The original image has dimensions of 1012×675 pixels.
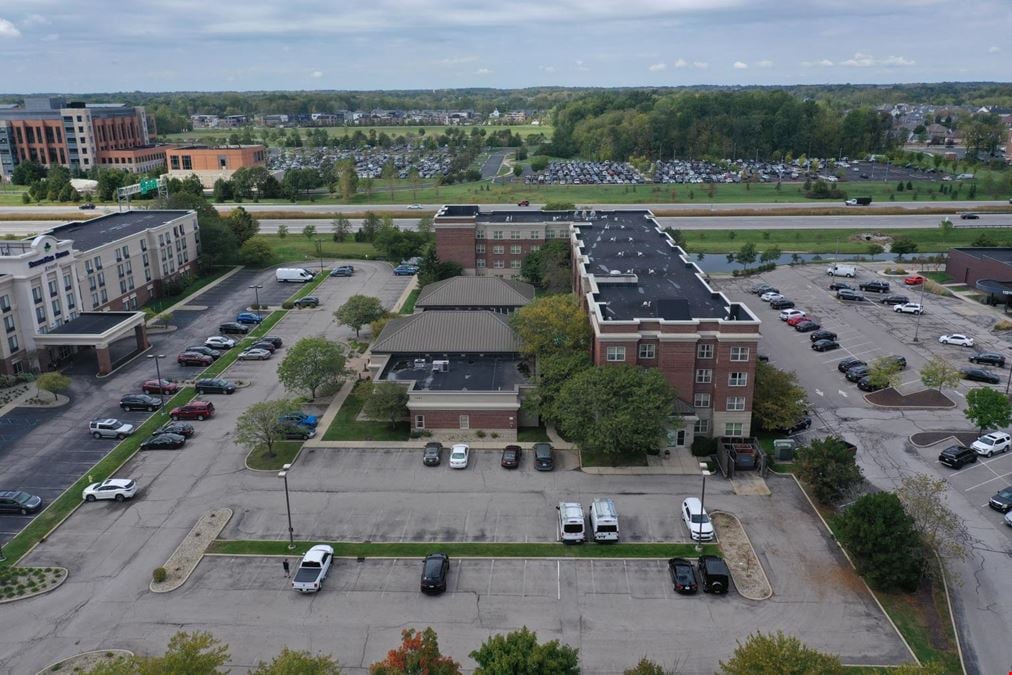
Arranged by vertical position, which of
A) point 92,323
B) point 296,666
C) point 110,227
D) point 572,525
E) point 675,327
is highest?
point 110,227

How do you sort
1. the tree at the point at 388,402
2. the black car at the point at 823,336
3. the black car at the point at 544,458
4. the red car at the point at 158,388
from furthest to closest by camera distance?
the black car at the point at 823,336, the red car at the point at 158,388, the tree at the point at 388,402, the black car at the point at 544,458

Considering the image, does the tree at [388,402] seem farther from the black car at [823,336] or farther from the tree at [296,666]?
the black car at [823,336]

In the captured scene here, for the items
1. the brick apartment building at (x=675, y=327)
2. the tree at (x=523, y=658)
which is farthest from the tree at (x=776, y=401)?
the tree at (x=523, y=658)

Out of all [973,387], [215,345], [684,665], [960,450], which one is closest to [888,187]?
[973,387]

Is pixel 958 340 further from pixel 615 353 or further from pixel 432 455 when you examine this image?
pixel 432 455

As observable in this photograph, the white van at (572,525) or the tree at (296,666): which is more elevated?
the tree at (296,666)

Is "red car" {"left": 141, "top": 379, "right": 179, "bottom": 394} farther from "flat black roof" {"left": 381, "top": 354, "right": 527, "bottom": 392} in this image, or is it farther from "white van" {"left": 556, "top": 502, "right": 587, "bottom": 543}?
"white van" {"left": 556, "top": 502, "right": 587, "bottom": 543}

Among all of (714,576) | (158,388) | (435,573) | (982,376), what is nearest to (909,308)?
(982,376)
